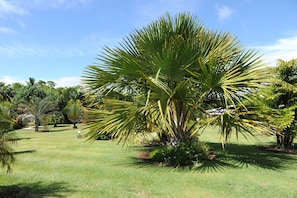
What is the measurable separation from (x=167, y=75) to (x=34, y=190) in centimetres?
498

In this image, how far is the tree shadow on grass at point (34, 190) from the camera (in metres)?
5.74

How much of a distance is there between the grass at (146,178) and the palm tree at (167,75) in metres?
1.23

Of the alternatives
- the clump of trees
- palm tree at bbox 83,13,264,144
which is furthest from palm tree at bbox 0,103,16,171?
palm tree at bbox 83,13,264,144

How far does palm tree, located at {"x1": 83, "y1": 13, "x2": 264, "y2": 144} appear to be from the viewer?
7734 millimetres

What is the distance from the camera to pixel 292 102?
36.8 ft

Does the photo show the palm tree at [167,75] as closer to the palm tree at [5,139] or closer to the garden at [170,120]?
the garden at [170,120]

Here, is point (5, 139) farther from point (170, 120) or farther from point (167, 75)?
point (167, 75)

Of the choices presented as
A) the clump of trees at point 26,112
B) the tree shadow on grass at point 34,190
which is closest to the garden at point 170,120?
the tree shadow on grass at point 34,190

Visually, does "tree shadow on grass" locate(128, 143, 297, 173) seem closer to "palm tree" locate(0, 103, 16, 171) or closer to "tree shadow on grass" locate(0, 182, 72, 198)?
"tree shadow on grass" locate(0, 182, 72, 198)

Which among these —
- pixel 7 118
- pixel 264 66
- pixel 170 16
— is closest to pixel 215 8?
pixel 170 16

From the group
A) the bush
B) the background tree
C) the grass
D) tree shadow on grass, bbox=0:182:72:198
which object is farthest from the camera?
the background tree

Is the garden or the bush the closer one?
the garden

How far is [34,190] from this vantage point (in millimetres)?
6117

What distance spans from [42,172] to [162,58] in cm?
510
